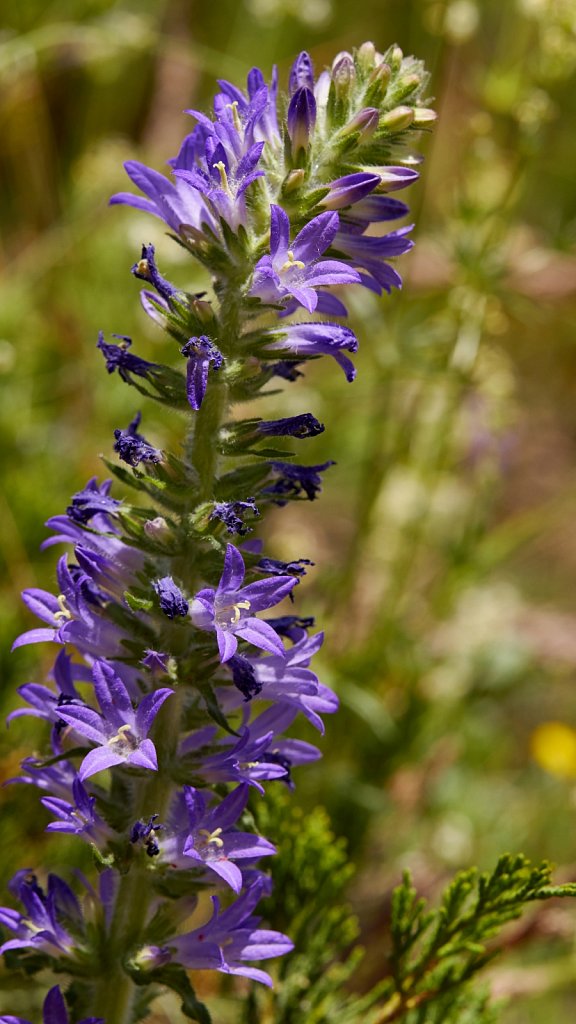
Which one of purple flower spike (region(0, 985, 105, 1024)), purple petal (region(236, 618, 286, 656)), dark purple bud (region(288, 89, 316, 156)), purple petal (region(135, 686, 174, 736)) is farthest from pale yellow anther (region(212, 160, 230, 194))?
purple flower spike (region(0, 985, 105, 1024))

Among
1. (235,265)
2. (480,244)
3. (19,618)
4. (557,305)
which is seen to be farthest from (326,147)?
(557,305)

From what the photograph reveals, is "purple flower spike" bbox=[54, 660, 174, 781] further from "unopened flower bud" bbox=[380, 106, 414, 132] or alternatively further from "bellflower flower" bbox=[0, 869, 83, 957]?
"unopened flower bud" bbox=[380, 106, 414, 132]

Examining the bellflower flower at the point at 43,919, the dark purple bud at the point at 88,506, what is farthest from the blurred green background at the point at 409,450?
the dark purple bud at the point at 88,506

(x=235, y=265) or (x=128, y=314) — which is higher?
(x=128, y=314)

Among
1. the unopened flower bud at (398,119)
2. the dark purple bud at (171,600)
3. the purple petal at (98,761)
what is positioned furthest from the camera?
the unopened flower bud at (398,119)

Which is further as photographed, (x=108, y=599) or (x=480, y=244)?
(x=480, y=244)

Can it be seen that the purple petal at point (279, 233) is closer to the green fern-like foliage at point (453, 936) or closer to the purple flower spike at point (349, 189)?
the purple flower spike at point (349, 189)

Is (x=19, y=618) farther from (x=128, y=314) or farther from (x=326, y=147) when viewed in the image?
(x=128, y=314)
